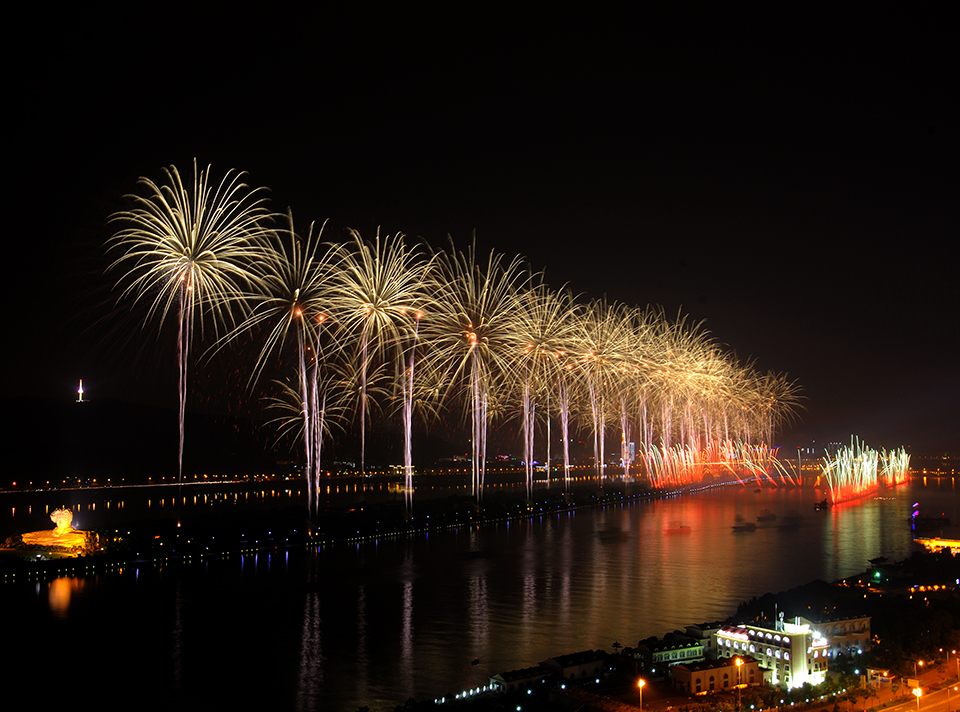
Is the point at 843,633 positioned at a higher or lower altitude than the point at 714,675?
higher

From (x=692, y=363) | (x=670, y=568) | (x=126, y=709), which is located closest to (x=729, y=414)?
(x=692, y=363)

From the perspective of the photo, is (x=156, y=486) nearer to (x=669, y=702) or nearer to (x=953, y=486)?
(x=669, y=702)

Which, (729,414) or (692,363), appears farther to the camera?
(729,414)

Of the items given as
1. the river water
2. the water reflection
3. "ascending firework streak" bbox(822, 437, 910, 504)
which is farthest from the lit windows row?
"ascending firework streak" bbox(822, 437, 910, 504)

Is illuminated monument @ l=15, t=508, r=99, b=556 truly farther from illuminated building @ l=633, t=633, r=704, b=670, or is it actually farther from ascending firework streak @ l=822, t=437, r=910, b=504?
ascending firework streak @ l=822, t=437, r=910, b=504

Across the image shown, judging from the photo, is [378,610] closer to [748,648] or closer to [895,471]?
[748,648]

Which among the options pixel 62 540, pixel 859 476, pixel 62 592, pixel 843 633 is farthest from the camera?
pixel 859 476

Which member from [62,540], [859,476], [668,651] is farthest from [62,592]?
[859,476]
